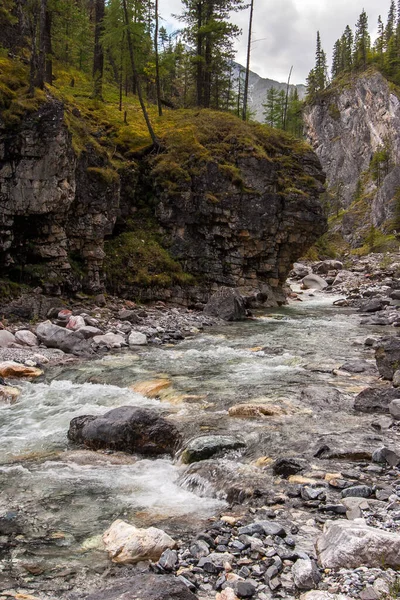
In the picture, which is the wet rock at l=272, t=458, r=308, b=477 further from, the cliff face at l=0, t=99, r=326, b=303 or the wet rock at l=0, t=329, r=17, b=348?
the cliff face at l=0, t=99, r=326, b=303

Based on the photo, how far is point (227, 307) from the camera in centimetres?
2389

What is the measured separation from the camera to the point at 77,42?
40.5 meters

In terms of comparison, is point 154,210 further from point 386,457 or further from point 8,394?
point 386,457

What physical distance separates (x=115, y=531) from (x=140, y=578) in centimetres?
107

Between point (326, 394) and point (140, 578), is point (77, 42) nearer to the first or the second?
point (326, 394)

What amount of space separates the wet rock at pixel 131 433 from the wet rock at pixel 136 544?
107 inches

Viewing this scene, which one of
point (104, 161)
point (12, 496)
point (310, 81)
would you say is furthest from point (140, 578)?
point (310, 81)

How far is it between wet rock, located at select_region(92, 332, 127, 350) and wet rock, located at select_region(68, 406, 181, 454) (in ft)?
26.4

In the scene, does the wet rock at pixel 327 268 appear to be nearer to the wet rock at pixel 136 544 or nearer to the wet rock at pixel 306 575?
the wet rock at pixel 136 544

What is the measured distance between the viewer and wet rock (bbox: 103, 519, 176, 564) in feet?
15.8

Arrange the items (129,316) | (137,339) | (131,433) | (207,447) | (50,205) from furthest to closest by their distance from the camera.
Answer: (129,316)
(50,205)
(137,339)
(131,433)
(207,447)

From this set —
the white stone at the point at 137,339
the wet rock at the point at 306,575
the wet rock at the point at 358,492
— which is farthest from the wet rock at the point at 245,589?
the white stone at the point at 137,339

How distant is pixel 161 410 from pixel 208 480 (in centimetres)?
336

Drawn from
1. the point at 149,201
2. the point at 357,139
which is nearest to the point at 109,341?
the point at 149,201
